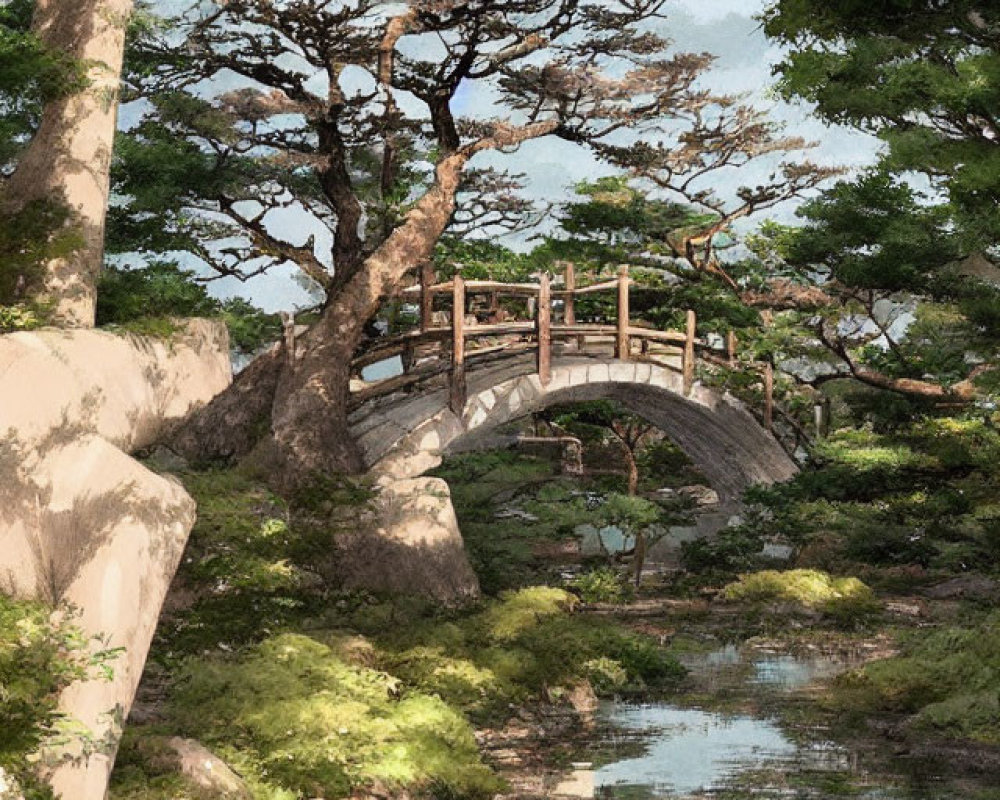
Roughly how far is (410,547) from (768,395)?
40.5ft

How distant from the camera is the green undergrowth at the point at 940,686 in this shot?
12.8 meters

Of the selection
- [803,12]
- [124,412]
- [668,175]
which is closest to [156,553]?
[124,412]

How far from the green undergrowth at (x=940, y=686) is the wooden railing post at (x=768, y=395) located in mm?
12254

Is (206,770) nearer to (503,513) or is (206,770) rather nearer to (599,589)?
(599,589)

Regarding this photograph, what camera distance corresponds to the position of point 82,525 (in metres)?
9.10

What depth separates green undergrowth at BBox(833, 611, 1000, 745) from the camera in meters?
12.8

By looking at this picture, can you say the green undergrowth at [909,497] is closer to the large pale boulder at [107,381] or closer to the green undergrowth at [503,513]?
the green undergrowth at [503,513]

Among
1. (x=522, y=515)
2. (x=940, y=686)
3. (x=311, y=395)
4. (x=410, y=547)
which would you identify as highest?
(x=311, y=395)

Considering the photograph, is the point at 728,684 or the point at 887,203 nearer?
the point at 728,684

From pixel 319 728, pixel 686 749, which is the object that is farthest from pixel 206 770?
pixel 686 749

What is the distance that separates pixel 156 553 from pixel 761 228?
80.8ft

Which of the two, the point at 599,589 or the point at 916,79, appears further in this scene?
the point at 599,589

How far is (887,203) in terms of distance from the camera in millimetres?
23391

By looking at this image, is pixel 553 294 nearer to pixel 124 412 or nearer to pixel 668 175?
pixel 668 175
